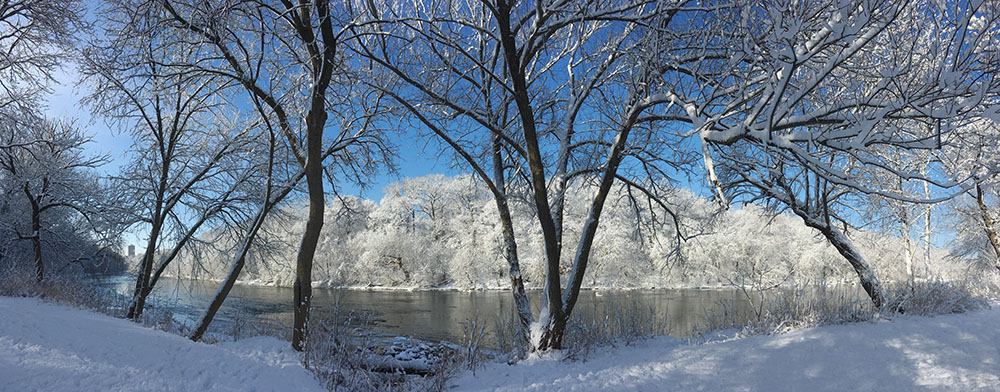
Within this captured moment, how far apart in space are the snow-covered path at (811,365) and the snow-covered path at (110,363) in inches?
77.1

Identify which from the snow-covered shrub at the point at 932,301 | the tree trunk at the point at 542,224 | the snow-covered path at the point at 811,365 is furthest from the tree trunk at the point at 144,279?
the snow-covered shrub at the point at 932,301

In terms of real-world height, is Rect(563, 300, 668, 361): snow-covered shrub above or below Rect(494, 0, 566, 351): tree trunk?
below

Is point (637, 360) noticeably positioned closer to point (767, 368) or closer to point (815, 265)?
point (767, 368)

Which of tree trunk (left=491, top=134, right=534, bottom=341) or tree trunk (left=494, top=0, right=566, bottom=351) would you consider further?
tree trunk (left=491, top=134, right=534, bottom=341)

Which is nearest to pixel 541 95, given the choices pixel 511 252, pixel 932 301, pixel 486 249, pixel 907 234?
pixel 511 252

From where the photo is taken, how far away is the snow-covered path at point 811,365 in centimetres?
399

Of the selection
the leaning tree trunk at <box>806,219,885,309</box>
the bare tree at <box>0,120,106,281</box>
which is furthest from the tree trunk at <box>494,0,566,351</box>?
the bare tree at <box>0,120,106,281</box>

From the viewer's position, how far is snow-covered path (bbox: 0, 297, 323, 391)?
305cm

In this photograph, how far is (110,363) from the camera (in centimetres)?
345

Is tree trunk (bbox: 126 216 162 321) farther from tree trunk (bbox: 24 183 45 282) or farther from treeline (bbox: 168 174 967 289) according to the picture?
treeline (bbox: 168 174 967 289)

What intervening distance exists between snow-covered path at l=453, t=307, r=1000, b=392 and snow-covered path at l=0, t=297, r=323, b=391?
1.96m

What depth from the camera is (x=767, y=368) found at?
14.2 ft

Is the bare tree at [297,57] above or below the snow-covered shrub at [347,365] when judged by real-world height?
above

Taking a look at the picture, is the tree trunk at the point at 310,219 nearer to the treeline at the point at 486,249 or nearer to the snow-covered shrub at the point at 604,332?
the snow-covered shrub at the point at 604,332
